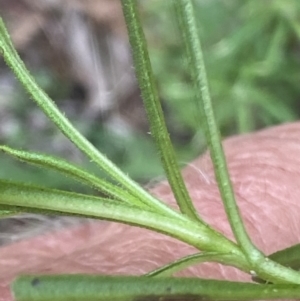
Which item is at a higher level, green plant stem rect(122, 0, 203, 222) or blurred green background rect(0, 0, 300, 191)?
blurred green background rect(0, 0, 300, 191)

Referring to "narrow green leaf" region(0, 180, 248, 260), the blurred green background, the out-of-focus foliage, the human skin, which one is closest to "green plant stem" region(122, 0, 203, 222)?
"narrow green leaf" region(0, 180, 248, 260)

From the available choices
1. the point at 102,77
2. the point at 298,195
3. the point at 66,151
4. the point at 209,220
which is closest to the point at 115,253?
the point at 209,220

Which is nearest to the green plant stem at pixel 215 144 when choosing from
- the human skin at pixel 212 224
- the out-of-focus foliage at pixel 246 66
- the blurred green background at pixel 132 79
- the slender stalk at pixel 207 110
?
the slender stalk at pixel 207 110

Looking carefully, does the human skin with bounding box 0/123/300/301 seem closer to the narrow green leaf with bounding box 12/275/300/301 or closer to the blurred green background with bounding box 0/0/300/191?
the blurred green background with bounding box 0/0/300/191

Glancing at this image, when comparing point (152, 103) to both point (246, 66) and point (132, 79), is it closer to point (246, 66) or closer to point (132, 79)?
point (246, 66)

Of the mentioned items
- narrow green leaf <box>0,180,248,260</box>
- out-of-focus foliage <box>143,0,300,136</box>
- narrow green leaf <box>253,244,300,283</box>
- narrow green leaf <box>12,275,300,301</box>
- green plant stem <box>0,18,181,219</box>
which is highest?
out-of-focus foliage <box>143,0,300,136</box>

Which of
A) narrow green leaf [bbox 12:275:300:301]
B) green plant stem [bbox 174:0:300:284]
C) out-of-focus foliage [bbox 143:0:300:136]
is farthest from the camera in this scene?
out-of-focus foliage [bbox 143:0:300:136]

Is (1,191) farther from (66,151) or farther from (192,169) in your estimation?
(66,151)
